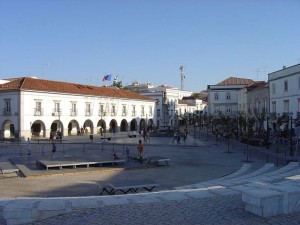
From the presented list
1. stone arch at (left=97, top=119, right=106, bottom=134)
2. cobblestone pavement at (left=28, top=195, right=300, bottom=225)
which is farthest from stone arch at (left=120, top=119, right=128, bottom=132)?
cobblestone pavement at (left=28, top=195, right=300, bottom=225)

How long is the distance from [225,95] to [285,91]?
117 feet

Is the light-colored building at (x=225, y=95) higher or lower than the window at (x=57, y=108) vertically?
higher

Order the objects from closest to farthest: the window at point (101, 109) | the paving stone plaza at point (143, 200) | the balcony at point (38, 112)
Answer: the paving stone plaza at point (143, 200), the balcony at point (38, 112), the window at point (101, 109)

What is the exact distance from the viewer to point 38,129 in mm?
49969

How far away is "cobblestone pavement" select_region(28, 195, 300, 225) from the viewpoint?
7262 millimetres

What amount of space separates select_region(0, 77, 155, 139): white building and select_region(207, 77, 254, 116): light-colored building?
793 inches

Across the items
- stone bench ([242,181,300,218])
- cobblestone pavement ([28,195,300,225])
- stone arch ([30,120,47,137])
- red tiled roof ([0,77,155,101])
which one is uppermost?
red tiled roof ([0,77,155,101])

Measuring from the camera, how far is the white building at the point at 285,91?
1588 inches

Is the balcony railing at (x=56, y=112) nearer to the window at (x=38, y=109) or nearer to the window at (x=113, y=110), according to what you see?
the window at (x=38, y=109)

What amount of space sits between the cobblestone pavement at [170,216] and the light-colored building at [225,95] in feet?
233

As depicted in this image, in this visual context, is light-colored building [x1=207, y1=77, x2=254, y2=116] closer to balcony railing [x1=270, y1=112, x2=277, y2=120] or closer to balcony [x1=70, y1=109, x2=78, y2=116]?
balcony railing [x1=270, y1=112, x2=277, y2=120]

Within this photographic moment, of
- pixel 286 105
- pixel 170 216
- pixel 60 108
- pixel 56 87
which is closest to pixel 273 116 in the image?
pixel 286 105

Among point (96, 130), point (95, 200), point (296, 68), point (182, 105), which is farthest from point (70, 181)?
point (182, 105)

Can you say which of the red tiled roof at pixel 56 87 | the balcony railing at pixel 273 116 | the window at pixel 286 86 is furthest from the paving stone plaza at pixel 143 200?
the red tiled roof at pixel 56 87
